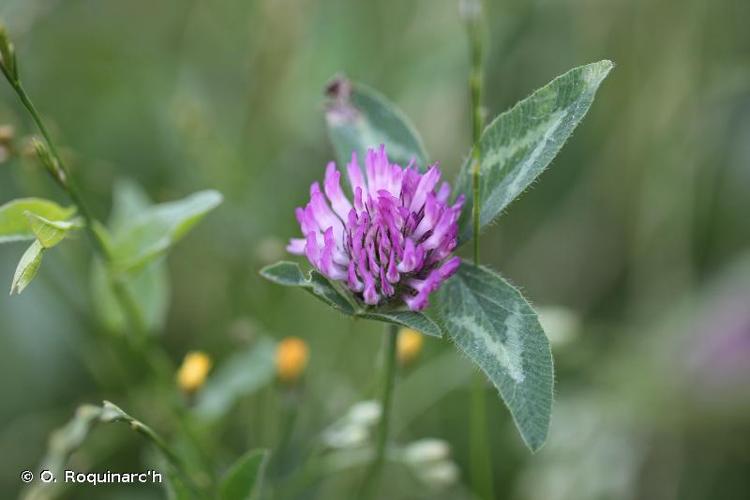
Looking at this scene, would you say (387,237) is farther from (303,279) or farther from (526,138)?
(526,138)

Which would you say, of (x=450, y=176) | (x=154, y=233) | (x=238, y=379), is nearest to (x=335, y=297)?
(x=154, y=233)

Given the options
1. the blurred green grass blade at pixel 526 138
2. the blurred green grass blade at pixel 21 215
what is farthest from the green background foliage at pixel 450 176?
the blurred green grass blade at pixel 526 138

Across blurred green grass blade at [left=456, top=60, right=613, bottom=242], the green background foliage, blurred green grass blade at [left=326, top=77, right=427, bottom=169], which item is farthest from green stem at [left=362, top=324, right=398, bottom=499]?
the green background foliage

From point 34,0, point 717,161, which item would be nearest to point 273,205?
point 34,0

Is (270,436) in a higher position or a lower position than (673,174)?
lower

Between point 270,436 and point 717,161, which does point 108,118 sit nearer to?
point 270,436

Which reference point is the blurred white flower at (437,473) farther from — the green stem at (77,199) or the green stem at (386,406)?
the green stem at (77,199)

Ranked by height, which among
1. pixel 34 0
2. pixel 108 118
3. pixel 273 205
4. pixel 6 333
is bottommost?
pixel 6 333
